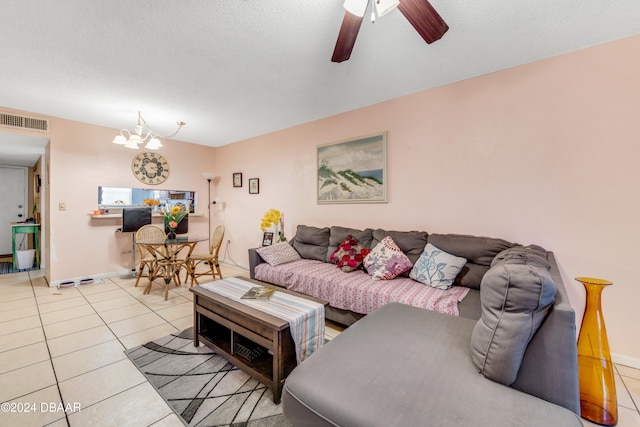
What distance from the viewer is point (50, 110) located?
344 centimetres

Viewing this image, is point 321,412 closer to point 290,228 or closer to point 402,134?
point 402,134

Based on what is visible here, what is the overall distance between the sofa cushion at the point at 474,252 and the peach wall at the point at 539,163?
0.23 metres

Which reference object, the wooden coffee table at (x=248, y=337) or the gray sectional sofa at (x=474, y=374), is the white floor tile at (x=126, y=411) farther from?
the gray sectional sofa at (x=474, y=374)

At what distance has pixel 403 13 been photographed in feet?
4.48

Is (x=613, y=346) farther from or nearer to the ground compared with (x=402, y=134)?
nearer to the ground

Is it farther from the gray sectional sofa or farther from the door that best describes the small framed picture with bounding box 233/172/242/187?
the door

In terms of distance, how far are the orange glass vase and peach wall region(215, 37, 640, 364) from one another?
0.63 metres

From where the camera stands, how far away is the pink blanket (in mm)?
1990

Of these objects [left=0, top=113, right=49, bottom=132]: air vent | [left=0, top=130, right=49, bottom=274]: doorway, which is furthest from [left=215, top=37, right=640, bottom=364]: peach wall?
[left=0, top=130, right=49, bottom=274]: doorway

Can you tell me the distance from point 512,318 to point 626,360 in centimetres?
195

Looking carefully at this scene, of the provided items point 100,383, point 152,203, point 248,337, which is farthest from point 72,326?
point 152,203

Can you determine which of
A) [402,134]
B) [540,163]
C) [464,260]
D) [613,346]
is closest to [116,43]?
[402,134]

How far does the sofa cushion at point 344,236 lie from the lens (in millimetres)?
3033

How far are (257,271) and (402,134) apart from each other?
2.36 m
